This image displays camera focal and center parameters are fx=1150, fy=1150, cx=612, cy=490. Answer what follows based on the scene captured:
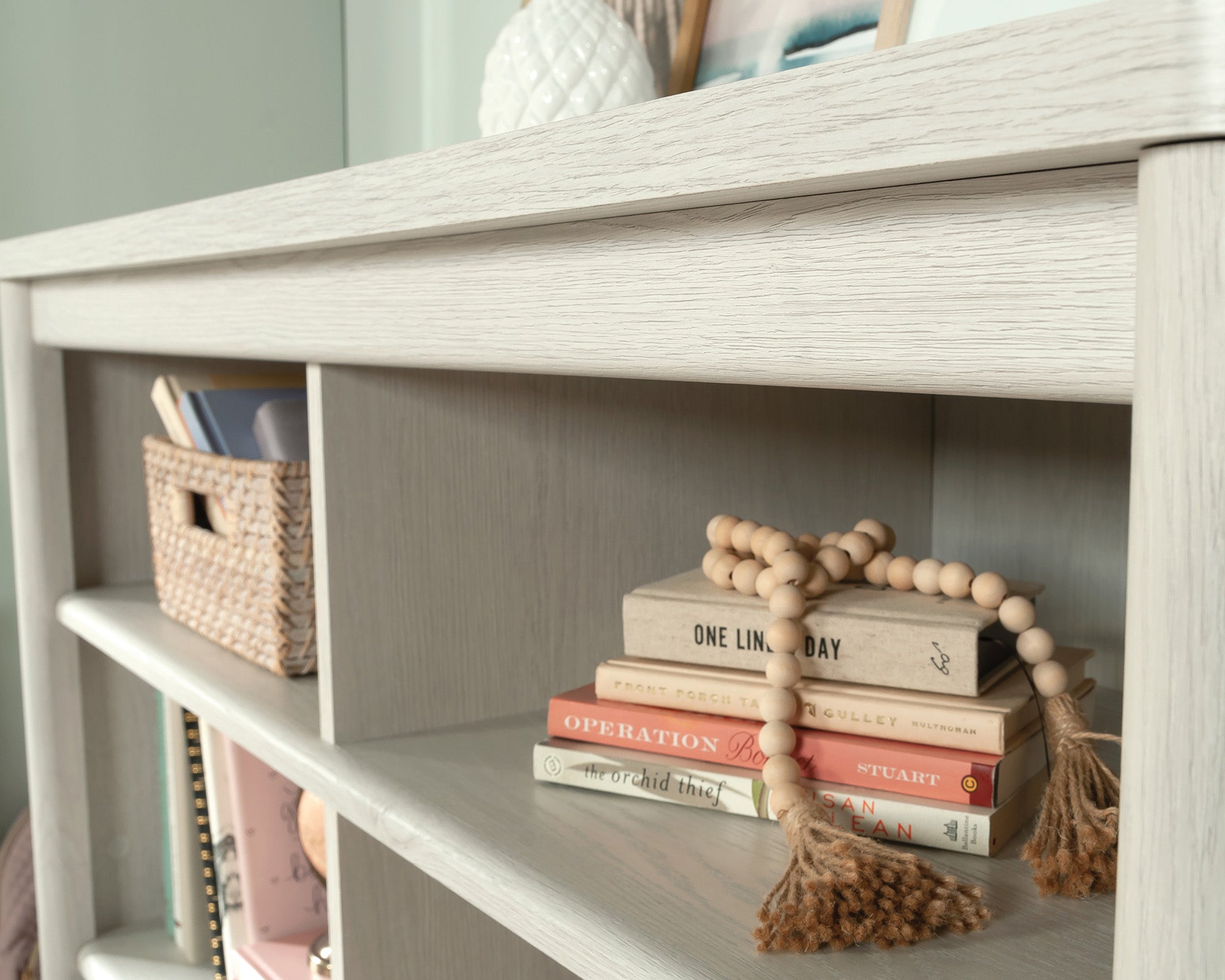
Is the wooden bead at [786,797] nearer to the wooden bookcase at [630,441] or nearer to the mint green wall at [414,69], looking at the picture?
the wooden bookcase at [630,441]

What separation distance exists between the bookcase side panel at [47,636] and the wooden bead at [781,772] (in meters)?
0.79

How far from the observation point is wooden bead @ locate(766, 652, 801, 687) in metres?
0.55

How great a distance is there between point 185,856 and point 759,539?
29.0 inches

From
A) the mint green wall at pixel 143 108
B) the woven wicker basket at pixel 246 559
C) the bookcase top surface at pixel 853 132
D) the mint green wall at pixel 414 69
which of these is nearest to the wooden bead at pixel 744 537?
the bookcase top surface at pixel 853 132

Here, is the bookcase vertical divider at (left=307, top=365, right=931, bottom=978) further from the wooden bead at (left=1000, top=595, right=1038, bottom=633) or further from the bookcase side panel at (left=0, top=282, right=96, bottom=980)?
the bookcase side panel at (left=0, top=282, right=96, bottom=980)

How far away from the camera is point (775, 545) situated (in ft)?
1.95

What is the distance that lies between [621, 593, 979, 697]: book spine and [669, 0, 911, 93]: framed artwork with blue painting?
441 millimetres

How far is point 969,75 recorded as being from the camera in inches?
11.3

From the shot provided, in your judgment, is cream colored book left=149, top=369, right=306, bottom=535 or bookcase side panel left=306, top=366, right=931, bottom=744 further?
cream colored book left=149, top=369, right=306, bottom=535

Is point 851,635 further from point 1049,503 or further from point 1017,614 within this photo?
point 1049,503

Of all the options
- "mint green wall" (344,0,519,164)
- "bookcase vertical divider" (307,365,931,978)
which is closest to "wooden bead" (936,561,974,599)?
"bookcase vertical divider" (307,365,931,978)

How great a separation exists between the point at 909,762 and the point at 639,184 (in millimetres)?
291

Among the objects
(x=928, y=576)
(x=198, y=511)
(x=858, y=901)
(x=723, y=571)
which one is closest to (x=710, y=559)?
(x=723, y=571)

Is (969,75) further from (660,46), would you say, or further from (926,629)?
(660,46)
